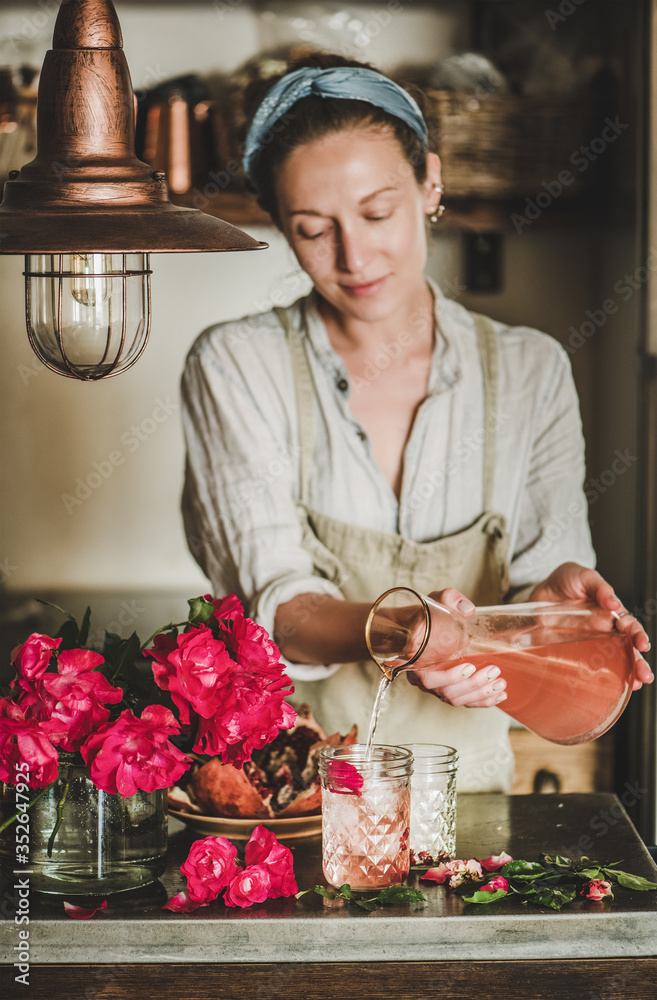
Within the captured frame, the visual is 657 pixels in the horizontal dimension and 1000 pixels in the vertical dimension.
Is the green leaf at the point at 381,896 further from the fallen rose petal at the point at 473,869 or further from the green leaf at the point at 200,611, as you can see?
the green leaf at the point at 200,611

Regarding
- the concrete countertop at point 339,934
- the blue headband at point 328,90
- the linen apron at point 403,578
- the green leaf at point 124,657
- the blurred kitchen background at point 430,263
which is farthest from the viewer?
the blurred kitchen background at point 430,263

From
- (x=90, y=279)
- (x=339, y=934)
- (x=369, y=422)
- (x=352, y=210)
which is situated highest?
(x=352, y=210)

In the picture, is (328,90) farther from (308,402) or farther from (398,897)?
(398,897)

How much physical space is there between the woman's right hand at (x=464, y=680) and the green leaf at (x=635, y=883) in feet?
0.67

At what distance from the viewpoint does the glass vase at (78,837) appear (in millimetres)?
1031

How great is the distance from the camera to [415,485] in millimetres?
1863

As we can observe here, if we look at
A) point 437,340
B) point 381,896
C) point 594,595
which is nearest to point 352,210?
point 437,340

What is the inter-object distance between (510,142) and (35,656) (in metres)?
1.85

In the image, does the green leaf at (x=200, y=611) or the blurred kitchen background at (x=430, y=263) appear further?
the blurred kitchen background at (x=430, y=263)

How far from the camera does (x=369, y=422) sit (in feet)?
6.24

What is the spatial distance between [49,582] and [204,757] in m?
1.77

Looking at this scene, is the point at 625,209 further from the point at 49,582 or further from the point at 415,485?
the point at 49,582

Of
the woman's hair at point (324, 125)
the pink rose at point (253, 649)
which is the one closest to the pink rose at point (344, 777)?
the pink rose at point (253, 649)

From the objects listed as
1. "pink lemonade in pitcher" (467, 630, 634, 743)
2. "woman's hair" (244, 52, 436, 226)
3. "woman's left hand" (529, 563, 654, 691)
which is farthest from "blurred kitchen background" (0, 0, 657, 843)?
"pink lemonade in pitcher" (467, 630, 634, 743)
